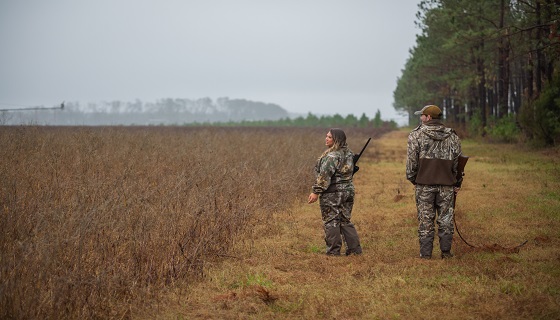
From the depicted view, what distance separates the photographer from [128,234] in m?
6.61

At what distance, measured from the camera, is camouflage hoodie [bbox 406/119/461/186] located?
7270mm

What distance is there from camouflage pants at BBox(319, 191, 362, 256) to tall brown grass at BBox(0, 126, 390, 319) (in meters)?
1.37

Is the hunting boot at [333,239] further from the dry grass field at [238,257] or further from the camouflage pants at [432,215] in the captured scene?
the camouflage pants at [432,215]

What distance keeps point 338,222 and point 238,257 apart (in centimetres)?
136

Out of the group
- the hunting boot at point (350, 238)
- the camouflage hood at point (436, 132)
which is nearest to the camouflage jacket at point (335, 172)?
the hunting boot at point (350, 238)

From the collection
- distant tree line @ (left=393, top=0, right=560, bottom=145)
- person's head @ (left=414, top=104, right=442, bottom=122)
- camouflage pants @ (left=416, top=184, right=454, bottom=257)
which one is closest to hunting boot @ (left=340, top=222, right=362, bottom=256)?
camouflage pants @ (left=416, top=184, right=454, bottom=257)

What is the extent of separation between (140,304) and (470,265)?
3797 millimetres

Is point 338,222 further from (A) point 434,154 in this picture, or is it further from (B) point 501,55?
(B) point 501,55

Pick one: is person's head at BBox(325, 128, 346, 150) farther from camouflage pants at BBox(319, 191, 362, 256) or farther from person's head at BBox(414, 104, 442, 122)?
person's head at BBox(414, 104, 442, 122)

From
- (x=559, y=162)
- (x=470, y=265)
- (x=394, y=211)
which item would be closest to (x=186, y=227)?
(x=470, y=265)

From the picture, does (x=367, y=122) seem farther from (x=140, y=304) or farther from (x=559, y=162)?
(x=140, y=304)

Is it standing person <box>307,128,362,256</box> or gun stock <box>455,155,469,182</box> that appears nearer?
gun stock <box>455,155,469,182</box>

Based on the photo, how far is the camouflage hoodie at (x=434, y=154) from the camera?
7270mm

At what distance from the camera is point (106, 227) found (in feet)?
23.2
